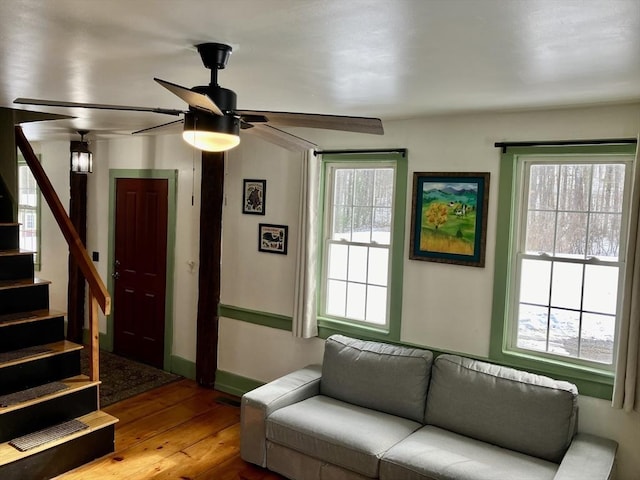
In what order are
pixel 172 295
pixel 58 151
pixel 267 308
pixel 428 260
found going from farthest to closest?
1. pixel 58 151
2. pixel 172 295
3. pixel 267 308
4. pixel 428 260

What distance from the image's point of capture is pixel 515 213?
356 cm

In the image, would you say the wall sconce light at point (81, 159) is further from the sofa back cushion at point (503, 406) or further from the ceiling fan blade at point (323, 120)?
the sofa back cushion at point (503, 406)

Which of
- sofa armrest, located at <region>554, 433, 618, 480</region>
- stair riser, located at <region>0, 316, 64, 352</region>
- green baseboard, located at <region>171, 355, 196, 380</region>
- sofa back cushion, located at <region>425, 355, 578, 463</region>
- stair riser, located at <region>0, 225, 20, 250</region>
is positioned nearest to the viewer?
sofa armrest, located at <region>554, 433, 618, 480</region>

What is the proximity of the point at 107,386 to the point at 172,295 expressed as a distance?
1.04 m

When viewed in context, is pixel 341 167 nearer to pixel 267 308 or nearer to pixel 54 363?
pixel 267 308

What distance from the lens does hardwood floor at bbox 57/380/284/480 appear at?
362 centimetres

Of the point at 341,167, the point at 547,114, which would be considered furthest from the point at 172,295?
the point at 547,114

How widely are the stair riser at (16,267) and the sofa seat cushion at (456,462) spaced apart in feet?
10.1

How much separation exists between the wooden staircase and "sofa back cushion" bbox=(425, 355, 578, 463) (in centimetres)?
234

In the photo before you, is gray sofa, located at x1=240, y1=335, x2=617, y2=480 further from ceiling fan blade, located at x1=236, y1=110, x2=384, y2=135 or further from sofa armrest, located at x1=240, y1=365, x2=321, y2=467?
ceiling fan blade, located at x1=236, y1=110, x2=384, y2=135

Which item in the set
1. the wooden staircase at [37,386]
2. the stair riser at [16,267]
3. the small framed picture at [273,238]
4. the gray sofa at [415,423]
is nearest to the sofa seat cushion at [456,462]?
the gray sofa at [415,423]

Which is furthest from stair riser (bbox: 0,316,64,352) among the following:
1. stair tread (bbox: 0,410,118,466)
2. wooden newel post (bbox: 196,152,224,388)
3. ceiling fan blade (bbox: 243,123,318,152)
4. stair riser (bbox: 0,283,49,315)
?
ceiling fan blade (bbox: 243,123,318,152)

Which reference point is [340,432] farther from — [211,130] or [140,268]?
[140,268]

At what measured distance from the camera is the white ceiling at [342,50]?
1727 millimetres
